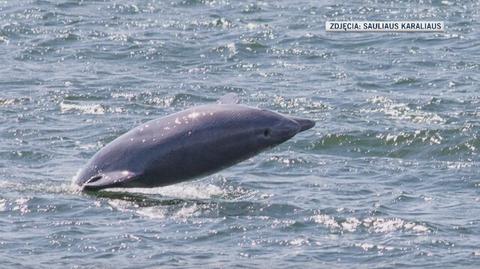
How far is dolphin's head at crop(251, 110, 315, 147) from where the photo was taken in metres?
13.4

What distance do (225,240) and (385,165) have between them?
4.03 m

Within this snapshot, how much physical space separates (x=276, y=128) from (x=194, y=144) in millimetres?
742

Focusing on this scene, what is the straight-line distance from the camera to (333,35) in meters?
26.1

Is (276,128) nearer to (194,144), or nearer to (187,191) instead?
(194,144)

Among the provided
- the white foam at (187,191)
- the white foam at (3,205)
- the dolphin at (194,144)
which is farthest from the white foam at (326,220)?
the white foam at (3,205)

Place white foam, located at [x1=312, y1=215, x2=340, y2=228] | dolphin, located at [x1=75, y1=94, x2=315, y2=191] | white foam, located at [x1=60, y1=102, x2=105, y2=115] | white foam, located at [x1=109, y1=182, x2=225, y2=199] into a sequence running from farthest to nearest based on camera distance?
white foam, located at [x1=60, y1=102, x2=105, y2=115] → white foam, located at [x1=109, y1=182, x2=225, y2=199] → white foam, located at [x1=312, y1=215, x2=340, y2=228] → dolphin, located at [x1=75, y1=94, x2=315, y2=191]

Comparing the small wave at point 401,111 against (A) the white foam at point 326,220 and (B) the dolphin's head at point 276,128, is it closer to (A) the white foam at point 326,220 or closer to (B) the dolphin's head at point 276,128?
(A) the white foam at point 326,220

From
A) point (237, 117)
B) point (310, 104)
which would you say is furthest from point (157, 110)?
point (237, 117)

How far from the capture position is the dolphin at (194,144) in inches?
527

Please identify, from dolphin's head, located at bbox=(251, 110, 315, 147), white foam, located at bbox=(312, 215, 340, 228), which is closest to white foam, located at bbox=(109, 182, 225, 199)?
white foam, located at bbox=(312, 215, 340, 228)

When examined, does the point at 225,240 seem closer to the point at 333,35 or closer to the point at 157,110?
the point at 157,110

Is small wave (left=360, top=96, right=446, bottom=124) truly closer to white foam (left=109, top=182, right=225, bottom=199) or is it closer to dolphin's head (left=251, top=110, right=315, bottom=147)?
white foam (left=109, top=182, right=225, bottom=199)

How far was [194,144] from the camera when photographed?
43.9 feet

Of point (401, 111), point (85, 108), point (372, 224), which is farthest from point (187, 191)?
point (401, 111)
